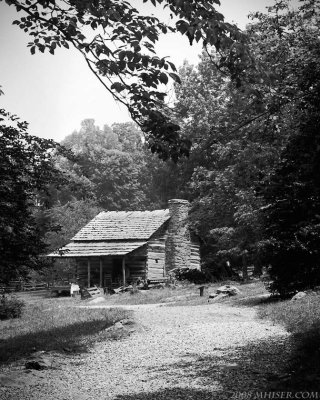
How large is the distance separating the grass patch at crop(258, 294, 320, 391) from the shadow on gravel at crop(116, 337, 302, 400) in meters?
0.19

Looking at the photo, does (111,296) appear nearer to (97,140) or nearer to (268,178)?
(268,178)

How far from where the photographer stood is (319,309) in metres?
11.4

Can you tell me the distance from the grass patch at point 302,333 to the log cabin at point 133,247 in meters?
19.6

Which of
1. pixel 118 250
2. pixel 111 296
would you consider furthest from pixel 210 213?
pixel 111 296

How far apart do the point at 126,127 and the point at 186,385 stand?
2880 inches

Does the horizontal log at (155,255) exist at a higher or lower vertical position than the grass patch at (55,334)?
higher

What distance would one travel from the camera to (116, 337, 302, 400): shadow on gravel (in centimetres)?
613

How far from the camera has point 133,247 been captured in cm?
3284

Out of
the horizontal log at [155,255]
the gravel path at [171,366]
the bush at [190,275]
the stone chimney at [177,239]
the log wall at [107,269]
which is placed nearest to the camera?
the gravel path at [171,366]

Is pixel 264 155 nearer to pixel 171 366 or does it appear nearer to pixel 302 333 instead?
pixel 302 333

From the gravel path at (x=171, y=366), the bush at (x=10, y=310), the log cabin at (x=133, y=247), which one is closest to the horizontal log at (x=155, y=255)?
the log cabin at (x=133, y=247)

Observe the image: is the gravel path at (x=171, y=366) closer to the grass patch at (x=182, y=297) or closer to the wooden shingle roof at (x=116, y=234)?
the grass patch at (x=182, y=297)

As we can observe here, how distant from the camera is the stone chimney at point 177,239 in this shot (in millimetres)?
35750

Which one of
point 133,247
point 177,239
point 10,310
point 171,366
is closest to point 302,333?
point 171,366
